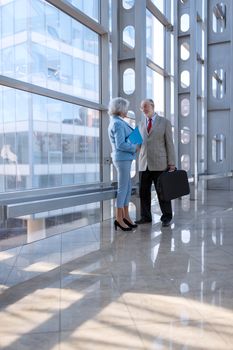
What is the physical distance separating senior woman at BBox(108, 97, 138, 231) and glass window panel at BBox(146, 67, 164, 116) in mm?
3904

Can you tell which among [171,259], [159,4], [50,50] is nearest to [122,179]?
[171,259]

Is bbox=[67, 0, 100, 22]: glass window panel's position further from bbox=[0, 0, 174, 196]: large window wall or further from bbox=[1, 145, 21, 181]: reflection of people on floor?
bbox=[1, 145, 21, 181]: reflection of people on floor

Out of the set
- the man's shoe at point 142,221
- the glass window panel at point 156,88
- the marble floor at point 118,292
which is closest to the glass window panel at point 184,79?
the glass window panel at point 156,88

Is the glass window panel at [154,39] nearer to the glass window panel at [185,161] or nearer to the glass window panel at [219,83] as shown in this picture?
the glass window panel at [185,161]

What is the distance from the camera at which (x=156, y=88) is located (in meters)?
9.02

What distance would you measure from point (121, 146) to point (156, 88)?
484 centimetres

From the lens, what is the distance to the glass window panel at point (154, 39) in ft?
27.4

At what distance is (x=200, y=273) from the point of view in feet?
10.2

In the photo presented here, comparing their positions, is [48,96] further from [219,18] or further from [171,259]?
[219,18]

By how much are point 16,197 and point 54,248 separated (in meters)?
0.62

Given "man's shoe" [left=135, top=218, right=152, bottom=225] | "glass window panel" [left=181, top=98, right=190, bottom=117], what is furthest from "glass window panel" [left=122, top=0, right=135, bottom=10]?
"glass window panel" [left=181, top=98, right=190, bottom=117]

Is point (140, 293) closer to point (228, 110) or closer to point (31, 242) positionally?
point (31, 242)

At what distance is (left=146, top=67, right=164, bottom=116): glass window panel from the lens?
8469 millimetres

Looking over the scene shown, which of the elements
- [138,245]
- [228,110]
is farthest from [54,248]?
[228,110]
